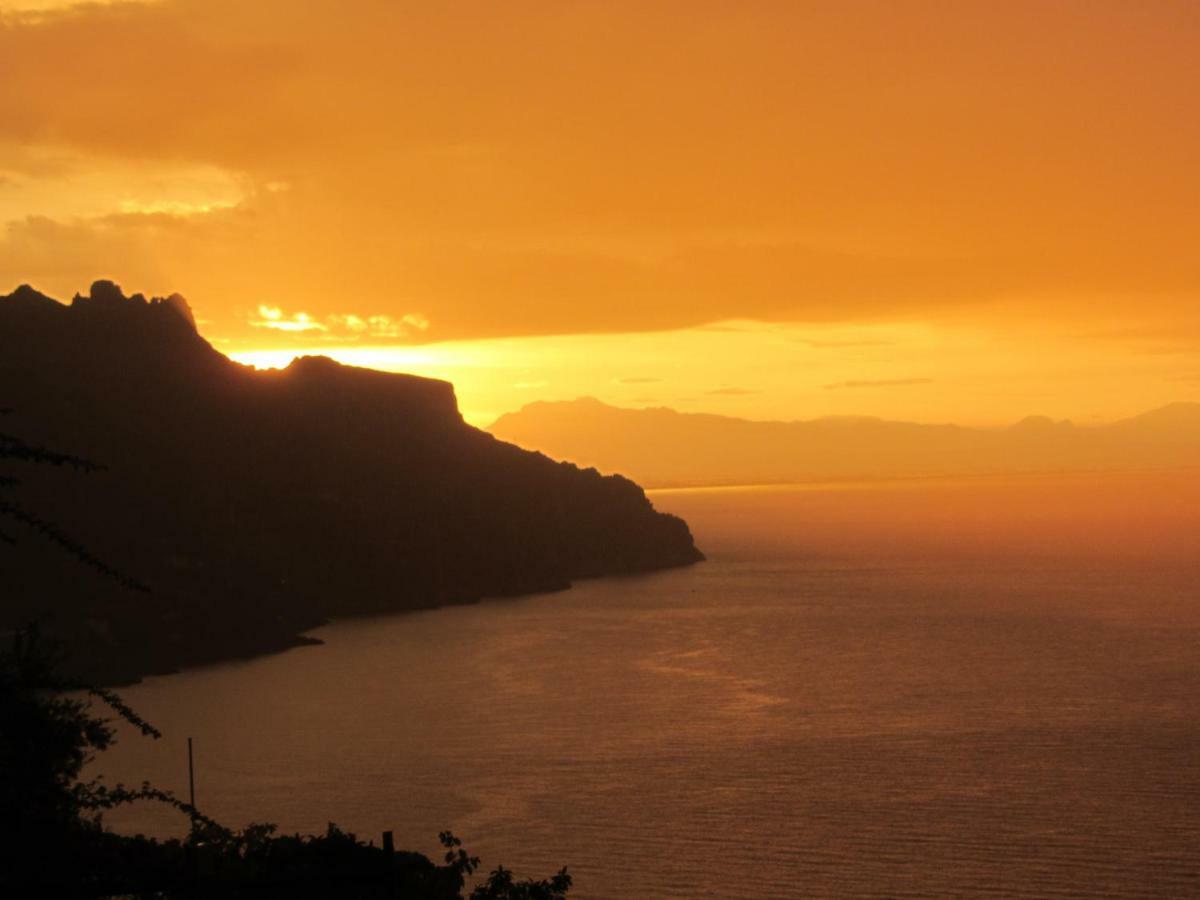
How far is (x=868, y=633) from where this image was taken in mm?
145500

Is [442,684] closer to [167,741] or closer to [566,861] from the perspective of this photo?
[167,741]

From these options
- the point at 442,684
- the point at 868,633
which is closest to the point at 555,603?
the point at 868,633

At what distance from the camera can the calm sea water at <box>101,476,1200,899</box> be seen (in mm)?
60000

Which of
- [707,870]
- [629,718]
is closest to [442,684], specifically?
[629,718]

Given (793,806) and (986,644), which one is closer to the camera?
(793,806)

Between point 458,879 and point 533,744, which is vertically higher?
point 458,879

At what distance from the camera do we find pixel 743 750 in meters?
85.6

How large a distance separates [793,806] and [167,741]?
48.6 m

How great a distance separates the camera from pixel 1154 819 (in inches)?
2530

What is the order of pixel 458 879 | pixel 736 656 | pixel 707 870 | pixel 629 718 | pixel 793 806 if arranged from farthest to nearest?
pixel 736 656
pixel 629 718
pixel 793 806
pixel 707 870
pixel 458 879

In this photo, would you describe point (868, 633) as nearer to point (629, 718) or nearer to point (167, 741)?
point (629, 718)

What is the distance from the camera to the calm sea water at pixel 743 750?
60000mm

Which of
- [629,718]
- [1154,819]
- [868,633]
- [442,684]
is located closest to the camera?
[1154,819]

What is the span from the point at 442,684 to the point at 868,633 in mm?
53628
